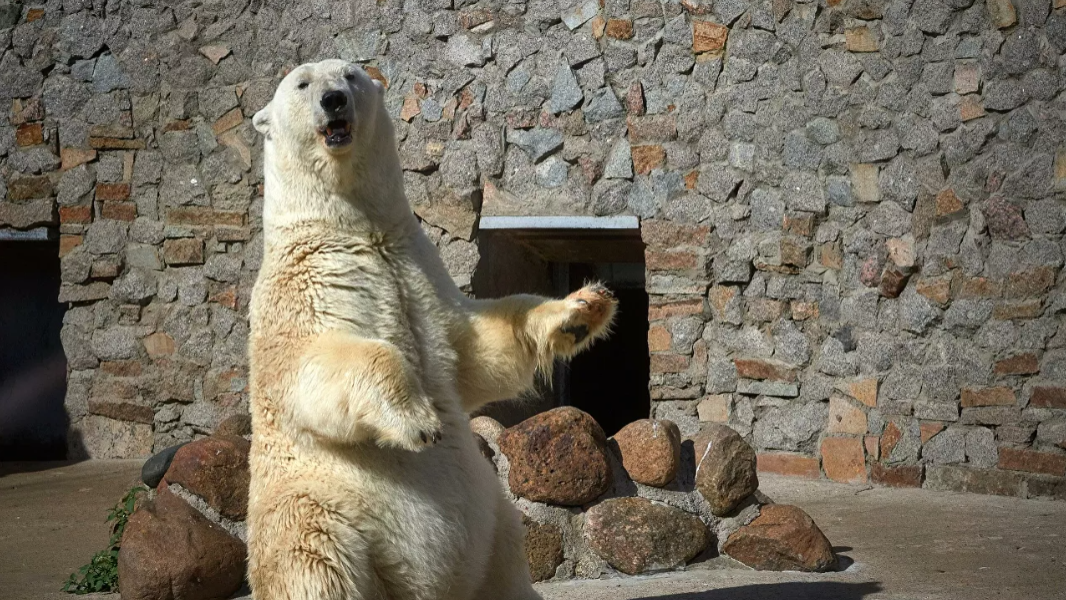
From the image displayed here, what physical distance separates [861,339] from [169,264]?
447cm

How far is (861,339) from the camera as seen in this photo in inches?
235

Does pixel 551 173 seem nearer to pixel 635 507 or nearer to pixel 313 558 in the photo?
pixel 635 507

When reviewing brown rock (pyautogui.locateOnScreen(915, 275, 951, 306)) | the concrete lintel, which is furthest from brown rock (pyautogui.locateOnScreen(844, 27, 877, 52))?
the concrete lintel

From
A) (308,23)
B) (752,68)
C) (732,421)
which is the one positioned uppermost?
(308,23)

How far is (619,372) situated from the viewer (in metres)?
8.97

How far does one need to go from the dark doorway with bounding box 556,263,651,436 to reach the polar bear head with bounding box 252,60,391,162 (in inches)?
224

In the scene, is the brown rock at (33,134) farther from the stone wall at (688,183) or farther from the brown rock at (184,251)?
the brown rock at (184,251)

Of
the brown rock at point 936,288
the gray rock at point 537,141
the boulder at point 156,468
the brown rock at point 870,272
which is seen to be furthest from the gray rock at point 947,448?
the boulder at point 156,468

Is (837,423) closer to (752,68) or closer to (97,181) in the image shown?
(752,68)

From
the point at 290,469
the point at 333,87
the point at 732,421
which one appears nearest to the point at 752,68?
the point at 732,421

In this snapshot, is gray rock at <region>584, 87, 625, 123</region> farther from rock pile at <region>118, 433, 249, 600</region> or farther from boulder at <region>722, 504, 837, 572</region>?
rock pile at <region>118, 433, 249, 600</region>

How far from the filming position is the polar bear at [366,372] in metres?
2.54

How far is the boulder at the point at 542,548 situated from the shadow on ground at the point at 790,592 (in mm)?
508

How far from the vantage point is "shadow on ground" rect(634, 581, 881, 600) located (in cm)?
352
